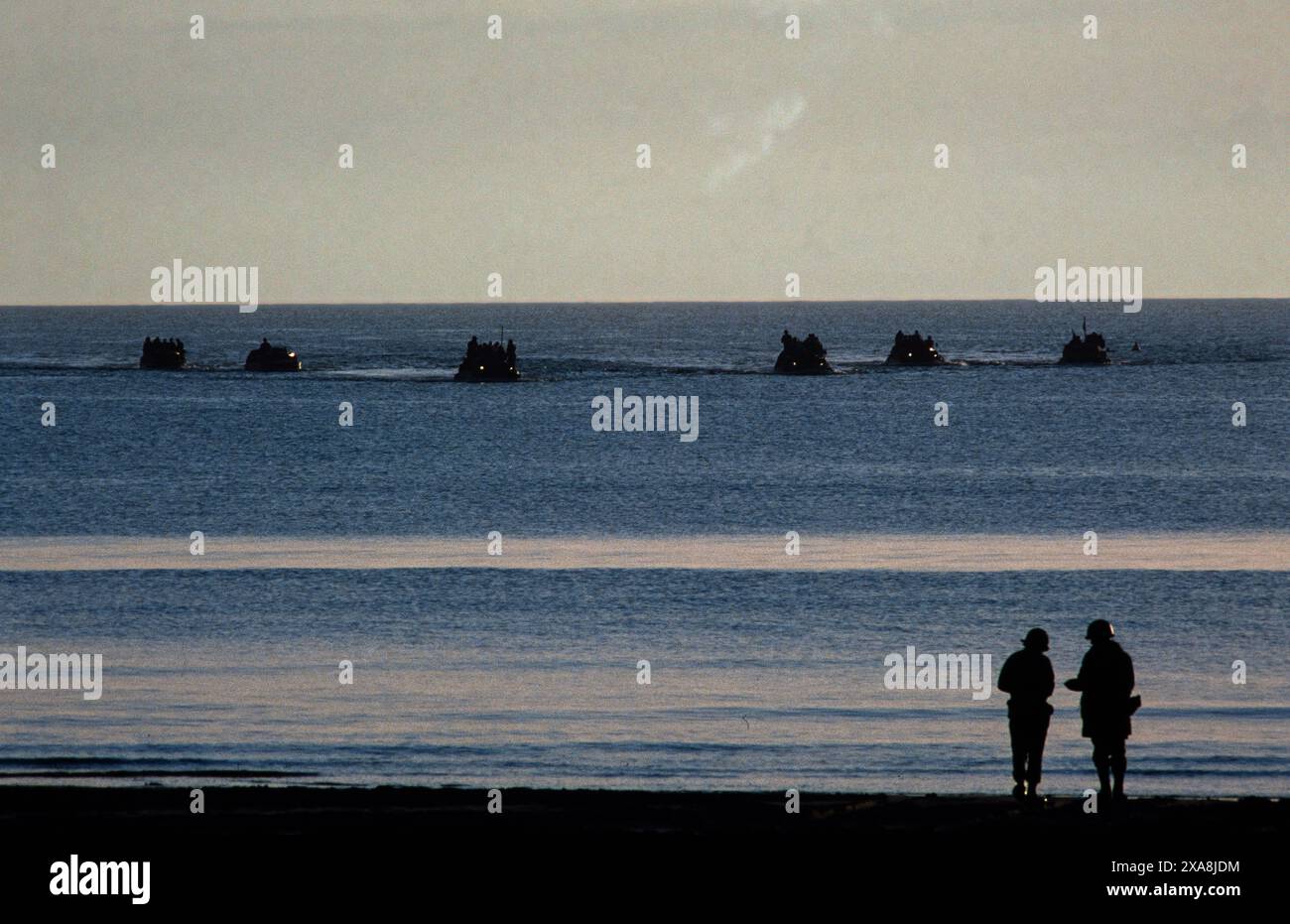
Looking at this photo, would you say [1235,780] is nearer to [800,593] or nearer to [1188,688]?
[1188,688]

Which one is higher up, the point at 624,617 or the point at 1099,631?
the point at 1099,631

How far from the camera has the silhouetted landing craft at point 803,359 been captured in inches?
6230

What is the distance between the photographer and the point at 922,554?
49.7m

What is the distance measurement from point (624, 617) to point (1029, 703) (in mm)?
21369

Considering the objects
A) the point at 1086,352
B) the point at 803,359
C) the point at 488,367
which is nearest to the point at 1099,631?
the point at 488,367

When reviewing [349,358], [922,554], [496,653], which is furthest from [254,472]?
[349,358]

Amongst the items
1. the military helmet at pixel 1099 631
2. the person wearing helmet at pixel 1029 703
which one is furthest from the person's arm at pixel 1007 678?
the military helmet at pixel 1099 631

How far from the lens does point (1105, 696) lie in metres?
15.7

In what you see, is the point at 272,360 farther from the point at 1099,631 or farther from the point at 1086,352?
the point at 1099,631

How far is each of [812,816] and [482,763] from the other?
8014mm

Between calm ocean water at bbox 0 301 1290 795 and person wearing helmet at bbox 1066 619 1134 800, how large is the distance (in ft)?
17.2

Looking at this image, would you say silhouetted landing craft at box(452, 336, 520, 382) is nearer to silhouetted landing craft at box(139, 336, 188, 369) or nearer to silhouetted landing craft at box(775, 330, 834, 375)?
silhouetted landing craft at box(775, 330, 834, 375)
